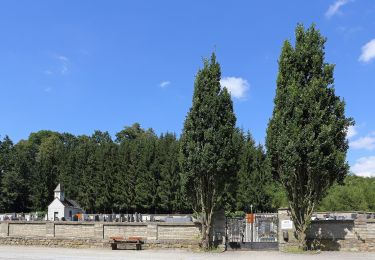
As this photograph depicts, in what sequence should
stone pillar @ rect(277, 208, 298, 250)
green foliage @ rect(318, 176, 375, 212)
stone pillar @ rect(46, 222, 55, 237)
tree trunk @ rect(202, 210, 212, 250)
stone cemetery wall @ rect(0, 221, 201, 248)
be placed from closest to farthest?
1. stone pillar @ rect(277, 208, 298, 250)
2. tree trunk @ rect(202, 210, 212, 250)
3. stone cemetery wall @ rect(0, 221, 201, 248)
4. stone pillar @ rect(46, 222, 55, 237)
5. green foliage @ rect(318, 176, 375, 212)

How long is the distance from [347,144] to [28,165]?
245 feet

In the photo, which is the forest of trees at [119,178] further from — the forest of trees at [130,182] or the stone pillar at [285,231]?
the stone pillar at [285,231]

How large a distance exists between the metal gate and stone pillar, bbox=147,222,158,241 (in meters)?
3.68

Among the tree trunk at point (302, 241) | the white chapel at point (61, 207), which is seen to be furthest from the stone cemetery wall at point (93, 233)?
the white chapel at point (61, 207)

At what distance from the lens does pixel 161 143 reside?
73.5 metres

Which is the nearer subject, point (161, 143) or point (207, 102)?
point (207, 102)

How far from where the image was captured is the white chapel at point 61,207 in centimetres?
6888

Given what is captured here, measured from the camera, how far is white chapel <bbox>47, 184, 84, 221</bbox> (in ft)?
226

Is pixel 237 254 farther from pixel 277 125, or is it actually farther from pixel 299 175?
pixel 277 125

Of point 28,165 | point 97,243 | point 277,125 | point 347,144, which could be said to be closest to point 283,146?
point 277,125

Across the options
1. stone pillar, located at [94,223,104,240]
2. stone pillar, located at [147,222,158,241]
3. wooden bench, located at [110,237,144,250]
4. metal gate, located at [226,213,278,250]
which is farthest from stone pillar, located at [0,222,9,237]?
metal gate, located at [226,213,278,250]

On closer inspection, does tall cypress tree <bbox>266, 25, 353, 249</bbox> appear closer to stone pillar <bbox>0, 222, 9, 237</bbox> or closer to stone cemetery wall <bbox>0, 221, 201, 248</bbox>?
stone cemetery wall <bbox>0, 221, 201, 248</bbox>

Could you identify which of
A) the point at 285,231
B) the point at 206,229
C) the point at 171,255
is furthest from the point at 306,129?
the point at 171,255

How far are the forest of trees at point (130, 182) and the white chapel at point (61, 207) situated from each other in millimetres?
2019
